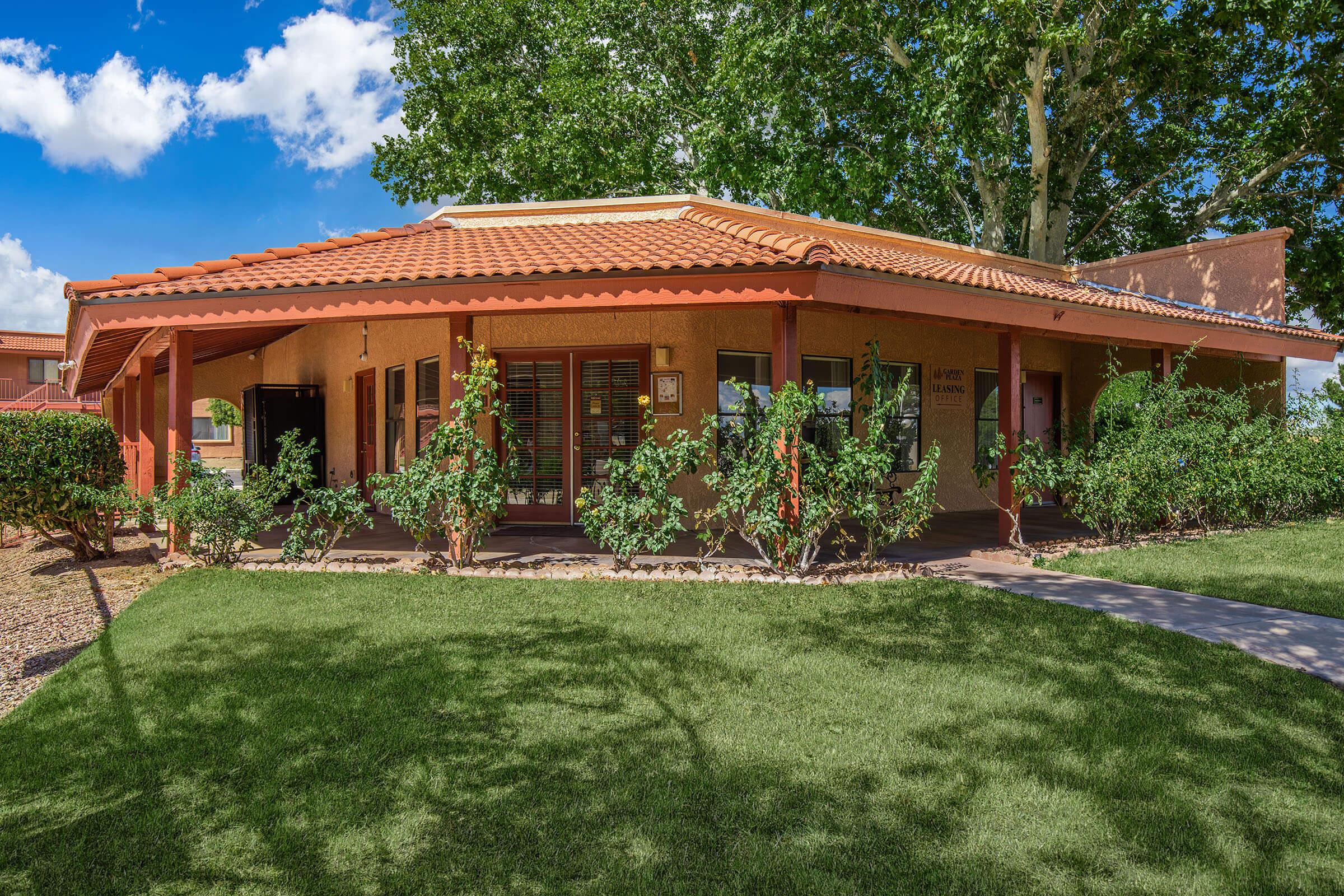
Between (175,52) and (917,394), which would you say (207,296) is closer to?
(917,394)

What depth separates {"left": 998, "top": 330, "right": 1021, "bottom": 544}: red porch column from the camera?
27.5 feet

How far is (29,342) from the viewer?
3647cm

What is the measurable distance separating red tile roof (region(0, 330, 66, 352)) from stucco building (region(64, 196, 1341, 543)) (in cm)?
2725

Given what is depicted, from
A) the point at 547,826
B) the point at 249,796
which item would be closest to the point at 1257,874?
the point at 547,826

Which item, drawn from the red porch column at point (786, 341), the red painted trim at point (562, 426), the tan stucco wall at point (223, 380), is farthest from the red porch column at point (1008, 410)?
the tan stucco wall at point (223, 380)

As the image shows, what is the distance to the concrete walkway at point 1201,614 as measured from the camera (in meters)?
4.67

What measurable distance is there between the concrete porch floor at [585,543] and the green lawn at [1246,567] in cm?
120

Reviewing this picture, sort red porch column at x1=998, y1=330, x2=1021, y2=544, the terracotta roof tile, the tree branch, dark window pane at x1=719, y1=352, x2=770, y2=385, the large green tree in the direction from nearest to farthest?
1. the terracotta roof tile
2. red porch column at x1=998, y1=330, x2=1021, y2=544
3. dark window pane at x1=719, y1=352, x2=770, y2=385
4. the large green tree
5. the tree branch

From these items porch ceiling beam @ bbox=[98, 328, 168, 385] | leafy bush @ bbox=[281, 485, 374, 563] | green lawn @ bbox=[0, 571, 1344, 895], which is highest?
porch ceiling beam @ bbox=[98, 328, 168, 385]

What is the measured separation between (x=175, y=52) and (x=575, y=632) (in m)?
24.3

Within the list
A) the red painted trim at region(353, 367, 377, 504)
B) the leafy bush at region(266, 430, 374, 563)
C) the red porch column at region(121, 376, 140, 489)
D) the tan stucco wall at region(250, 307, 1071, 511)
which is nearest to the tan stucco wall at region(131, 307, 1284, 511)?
the tan stucco wall at region(250, 307, 1071, 511)

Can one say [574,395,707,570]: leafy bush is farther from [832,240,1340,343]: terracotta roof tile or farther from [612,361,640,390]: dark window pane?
[612,361,640,390]: dark window pane

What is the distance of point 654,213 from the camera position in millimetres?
10375

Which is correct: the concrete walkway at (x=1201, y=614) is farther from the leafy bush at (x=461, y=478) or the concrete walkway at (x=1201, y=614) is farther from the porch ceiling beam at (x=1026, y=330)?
the leafy bush at (x=461, y=478)
